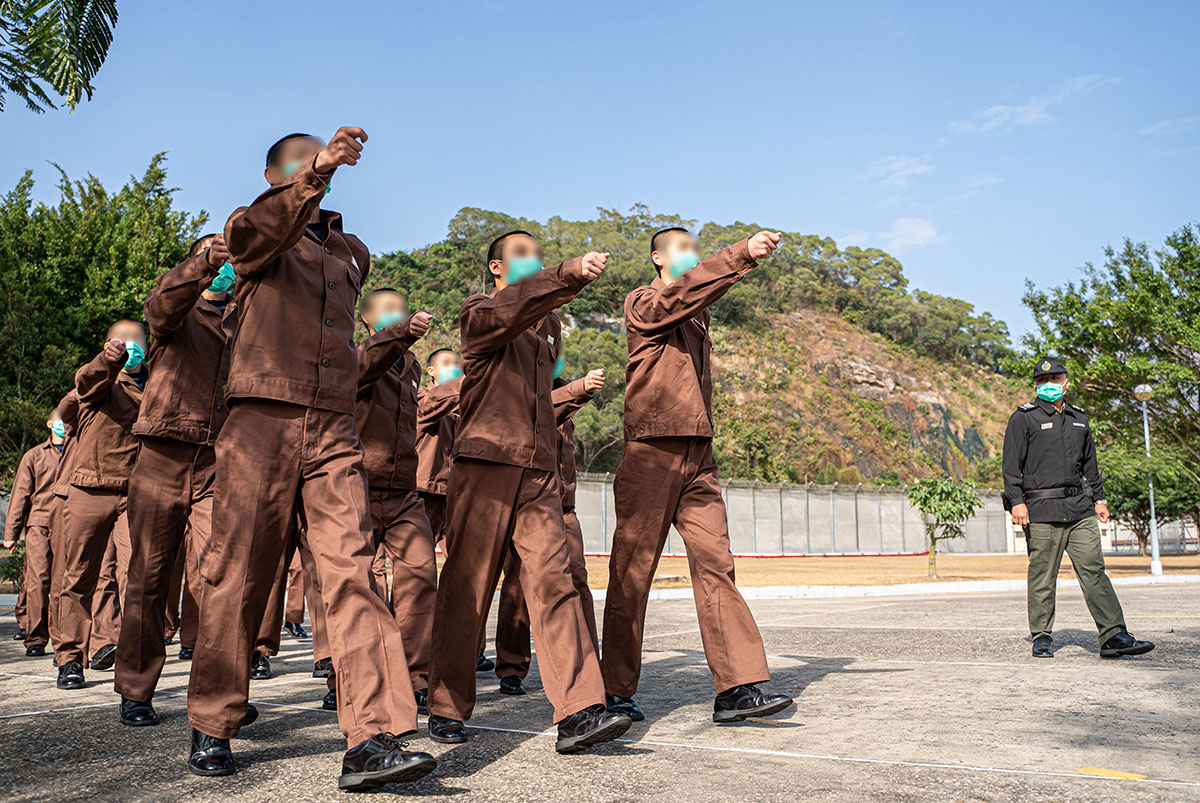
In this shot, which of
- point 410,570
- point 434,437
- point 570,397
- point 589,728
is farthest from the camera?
point 434,437

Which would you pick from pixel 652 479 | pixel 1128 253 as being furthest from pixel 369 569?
pixel 1128 253

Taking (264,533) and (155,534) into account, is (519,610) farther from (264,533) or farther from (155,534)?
(264,533)

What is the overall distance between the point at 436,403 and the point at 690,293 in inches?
126

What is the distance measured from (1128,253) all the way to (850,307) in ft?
291

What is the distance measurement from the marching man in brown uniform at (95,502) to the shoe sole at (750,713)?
430cm

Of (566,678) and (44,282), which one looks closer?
(566,678)

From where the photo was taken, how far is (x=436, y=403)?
7492 millimetres

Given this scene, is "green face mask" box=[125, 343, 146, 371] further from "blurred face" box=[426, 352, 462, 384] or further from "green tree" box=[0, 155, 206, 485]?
"green tree" box=[0, 155, 206, 485]

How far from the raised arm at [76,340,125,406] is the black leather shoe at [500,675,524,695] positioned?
2942 mm

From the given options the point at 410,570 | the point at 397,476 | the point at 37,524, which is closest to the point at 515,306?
the point at 397,476

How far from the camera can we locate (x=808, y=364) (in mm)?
92188

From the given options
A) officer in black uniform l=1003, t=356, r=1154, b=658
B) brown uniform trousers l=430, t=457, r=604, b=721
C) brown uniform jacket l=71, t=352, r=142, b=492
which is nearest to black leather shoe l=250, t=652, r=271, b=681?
brown uniform jacket l=71, t=352, r=142, b=492

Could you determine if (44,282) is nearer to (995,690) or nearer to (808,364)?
(995,690)

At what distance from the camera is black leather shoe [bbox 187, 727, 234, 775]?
376 centimetres
